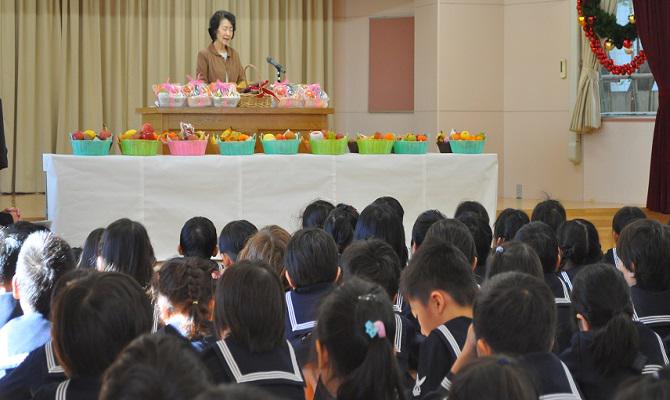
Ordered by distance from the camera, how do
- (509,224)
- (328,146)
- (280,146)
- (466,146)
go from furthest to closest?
1. (466,146)
2. (328,146)
3. (280,146)
4. (509,224)

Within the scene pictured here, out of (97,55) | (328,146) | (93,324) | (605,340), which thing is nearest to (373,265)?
(605,340)

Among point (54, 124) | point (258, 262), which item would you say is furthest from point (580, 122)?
point (258, 262)

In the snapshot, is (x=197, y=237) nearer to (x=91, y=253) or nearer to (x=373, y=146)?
(x=91, y=253)

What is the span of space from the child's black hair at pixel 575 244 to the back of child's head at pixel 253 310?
1.97 m

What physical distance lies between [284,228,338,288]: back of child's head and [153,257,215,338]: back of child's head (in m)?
0.37

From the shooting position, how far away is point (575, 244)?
3.85 metres

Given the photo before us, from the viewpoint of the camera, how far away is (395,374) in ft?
6.38

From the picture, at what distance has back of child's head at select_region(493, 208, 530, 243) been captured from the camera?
14.8 feet

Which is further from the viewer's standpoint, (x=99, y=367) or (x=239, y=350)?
(x=239, y=350)

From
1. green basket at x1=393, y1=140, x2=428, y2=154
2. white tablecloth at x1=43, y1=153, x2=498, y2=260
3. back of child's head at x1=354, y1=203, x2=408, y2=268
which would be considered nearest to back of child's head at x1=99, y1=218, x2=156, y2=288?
back of child's head at x1=354, y1=203, x2=408, y2=268

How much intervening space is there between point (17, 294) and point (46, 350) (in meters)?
0.56

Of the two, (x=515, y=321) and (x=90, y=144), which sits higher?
(x=90, y=144)

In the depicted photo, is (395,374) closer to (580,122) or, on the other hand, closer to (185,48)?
(580,122)

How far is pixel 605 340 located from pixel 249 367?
34.7 inches
